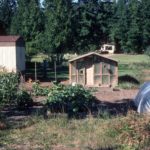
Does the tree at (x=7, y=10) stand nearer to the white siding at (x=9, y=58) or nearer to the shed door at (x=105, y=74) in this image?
the white siding at (x=9, y=58)

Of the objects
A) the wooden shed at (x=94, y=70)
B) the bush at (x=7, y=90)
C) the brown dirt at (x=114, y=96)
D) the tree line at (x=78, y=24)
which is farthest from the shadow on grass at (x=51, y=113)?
the tree line at (x=78, y=24)

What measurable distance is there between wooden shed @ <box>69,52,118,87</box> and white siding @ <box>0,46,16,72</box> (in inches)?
171

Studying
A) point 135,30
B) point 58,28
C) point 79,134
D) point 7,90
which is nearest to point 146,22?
point 135,30

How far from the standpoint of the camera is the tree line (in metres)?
53.2

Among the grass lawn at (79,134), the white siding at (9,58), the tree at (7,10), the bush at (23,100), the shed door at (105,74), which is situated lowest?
the grass lawn at (79,134)

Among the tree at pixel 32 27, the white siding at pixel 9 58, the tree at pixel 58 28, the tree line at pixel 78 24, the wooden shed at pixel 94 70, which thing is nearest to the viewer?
the wooden shed at pixel 94 70

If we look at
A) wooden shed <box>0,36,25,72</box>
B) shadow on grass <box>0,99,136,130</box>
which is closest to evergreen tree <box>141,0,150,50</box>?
wooden shed <box>0,36,25,72</box>

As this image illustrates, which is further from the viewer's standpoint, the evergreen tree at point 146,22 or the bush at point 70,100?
the evergreen tree at point 146,22

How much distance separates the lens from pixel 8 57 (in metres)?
33.3

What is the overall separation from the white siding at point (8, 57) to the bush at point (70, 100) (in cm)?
1535

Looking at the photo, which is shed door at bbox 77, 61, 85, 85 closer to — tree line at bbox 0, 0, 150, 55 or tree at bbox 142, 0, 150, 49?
tree line at bbox 0, 0, 150, 55

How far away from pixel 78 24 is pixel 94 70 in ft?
114

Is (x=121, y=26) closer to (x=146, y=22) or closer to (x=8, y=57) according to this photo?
(x=146, y=22)

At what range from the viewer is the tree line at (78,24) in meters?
53.2
